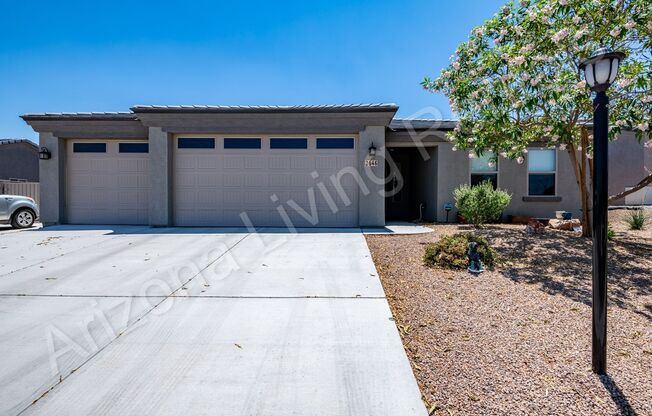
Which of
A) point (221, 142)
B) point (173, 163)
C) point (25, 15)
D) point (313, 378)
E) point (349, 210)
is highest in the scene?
point (25, 15)

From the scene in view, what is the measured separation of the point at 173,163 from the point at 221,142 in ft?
5.45

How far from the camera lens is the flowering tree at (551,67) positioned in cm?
574

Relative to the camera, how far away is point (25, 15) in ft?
29.4

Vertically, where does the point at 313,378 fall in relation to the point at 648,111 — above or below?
below

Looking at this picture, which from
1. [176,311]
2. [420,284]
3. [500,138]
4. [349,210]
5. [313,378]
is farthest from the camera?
[349,210]

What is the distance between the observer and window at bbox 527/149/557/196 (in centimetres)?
1175

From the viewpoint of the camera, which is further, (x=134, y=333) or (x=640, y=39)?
(x=640, y=39)

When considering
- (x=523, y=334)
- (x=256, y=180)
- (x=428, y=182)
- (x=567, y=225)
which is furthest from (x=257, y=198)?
(x=567, y=225)

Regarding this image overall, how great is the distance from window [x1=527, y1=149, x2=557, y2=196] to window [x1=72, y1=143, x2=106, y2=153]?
14426mm

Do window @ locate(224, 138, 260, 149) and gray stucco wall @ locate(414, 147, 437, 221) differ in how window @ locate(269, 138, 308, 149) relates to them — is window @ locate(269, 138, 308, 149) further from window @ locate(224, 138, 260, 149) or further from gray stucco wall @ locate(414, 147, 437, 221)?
gray stucco wall @ locate(414, 147, 437, 221)

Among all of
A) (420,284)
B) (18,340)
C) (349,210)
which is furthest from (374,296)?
(349,210)

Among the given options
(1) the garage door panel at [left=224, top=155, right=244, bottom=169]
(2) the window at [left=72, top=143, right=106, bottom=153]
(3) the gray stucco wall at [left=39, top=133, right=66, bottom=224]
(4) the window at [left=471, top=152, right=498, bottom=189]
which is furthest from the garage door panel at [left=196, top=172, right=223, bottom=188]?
(4) the window at [left=471, top=152, right=498, bottom=189]

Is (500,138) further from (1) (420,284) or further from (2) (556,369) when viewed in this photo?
(2) (556,369)

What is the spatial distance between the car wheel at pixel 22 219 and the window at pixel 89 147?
2.53 meters
